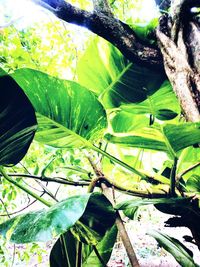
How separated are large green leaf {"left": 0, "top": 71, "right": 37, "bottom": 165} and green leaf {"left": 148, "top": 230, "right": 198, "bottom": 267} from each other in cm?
42

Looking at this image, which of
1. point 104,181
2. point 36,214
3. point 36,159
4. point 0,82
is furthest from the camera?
point 36,159

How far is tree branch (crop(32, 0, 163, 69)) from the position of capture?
60 centimetres

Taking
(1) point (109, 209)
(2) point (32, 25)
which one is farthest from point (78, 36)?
(1) point (109, 209)

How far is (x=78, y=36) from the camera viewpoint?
1.62 meters

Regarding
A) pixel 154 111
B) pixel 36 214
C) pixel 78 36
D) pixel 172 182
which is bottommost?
pixel 36 214

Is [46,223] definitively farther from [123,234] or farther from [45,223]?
[123,234]

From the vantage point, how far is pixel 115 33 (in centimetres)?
62

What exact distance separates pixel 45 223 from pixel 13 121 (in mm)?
180

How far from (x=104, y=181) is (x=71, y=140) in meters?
0.13

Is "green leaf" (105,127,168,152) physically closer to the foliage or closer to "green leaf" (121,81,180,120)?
the foliage

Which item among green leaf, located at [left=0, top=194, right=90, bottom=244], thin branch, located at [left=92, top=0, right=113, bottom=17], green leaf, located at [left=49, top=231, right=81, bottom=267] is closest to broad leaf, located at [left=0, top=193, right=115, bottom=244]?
green leaf, located at [left=0, top=194, right=90, bottom=244]

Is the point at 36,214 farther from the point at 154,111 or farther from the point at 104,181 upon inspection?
the point at 154,111

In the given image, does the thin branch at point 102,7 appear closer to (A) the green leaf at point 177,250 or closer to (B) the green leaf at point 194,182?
(B) the green leaf at point 194,182

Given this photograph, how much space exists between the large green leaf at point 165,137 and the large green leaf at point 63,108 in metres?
0.06
